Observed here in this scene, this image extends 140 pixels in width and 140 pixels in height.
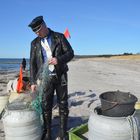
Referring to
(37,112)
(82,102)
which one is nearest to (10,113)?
(37,112)

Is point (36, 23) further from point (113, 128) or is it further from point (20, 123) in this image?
point (113, 128)

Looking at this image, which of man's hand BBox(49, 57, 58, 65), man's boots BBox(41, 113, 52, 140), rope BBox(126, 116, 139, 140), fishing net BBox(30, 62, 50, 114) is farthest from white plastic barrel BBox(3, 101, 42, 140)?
rope BBox(126, 116, 139, 140)

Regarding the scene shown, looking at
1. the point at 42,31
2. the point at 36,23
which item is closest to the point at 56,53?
the point at 42,31

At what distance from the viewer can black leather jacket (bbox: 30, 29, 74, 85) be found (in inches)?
217

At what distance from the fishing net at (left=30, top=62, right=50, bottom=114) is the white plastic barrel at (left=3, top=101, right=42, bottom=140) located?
18 centimetres

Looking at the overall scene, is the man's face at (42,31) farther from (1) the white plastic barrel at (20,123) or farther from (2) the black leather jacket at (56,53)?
(1) the white plastic barrel at (20,123)

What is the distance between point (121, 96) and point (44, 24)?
6.19 ft

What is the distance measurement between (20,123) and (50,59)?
3.92ft

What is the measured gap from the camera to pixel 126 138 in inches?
165

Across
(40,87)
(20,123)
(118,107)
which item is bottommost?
(20,123)

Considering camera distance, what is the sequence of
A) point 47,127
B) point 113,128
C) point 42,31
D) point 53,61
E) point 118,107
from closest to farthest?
point 113,128 → point 118,107 → point 53,61 → point 42,31 → point 47,127

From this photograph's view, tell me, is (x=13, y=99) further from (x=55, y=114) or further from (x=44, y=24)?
(x=55, y=114)

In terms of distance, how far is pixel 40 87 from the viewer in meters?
5.56

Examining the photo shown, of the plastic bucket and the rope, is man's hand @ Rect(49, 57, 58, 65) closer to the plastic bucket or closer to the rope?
the plastic bucket
